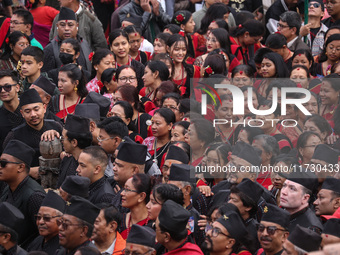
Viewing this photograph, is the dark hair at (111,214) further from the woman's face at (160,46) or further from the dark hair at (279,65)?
the woman's face at (160,46)

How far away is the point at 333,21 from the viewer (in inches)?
462

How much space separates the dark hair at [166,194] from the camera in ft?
22.1

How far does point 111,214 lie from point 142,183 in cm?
56

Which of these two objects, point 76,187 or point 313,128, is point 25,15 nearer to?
point 76,187

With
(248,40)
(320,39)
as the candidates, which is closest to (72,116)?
(248,40)

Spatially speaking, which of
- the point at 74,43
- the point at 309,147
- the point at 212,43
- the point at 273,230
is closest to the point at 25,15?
the point at 74,43

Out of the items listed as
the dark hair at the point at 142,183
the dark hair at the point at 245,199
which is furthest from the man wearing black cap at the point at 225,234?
the dark hair at the point at 142,183

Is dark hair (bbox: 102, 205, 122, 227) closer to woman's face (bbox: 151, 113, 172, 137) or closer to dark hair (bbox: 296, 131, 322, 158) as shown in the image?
woman's face (bbox: 151, 113, 172, 137)

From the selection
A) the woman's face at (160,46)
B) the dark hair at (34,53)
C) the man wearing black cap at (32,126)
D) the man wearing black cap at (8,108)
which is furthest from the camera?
the woman's face at (160,46)

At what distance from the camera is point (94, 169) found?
7652mm

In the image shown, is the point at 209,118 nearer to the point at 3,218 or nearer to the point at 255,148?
the point at 255,148

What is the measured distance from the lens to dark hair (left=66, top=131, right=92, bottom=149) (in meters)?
8.12

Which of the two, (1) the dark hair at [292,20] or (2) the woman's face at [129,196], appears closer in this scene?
(2) the woman's face at [129,196]

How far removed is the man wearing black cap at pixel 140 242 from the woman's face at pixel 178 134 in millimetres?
2107
